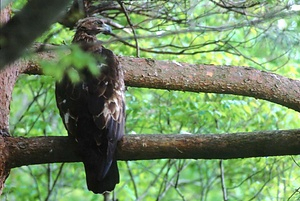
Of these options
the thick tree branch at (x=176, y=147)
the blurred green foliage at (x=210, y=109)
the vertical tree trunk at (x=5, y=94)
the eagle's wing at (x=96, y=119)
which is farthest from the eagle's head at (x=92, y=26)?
the thick tree branch at (x=176, y=147)

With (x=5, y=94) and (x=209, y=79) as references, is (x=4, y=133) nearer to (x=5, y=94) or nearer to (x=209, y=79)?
(x=5, y=94)

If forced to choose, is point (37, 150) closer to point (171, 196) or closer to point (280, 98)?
point (280, 98)

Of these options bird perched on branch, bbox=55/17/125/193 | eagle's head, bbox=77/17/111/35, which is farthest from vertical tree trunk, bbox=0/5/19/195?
eagle's head, bbox=77/17/111/35

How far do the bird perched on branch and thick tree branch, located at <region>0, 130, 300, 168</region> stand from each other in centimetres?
11

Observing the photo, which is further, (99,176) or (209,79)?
(209,79)

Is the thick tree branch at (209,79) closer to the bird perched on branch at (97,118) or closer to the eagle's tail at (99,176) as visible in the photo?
the bird perched on branch at (97,118)

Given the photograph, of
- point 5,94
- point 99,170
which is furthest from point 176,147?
point 5,94

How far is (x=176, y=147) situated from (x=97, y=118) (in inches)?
25.2

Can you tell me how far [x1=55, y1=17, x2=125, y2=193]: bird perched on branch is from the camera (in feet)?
15.7

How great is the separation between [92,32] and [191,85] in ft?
3.32

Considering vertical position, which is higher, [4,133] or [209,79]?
[209,79]

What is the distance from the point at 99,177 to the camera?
15.6ft

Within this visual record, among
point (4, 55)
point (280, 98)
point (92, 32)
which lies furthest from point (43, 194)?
point (4, 55)

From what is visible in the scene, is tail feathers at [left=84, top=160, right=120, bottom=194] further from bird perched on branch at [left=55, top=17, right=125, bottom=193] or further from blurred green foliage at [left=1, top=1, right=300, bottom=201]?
blurred green foliage at [left=1, top=1, right=300, bottom=201]
